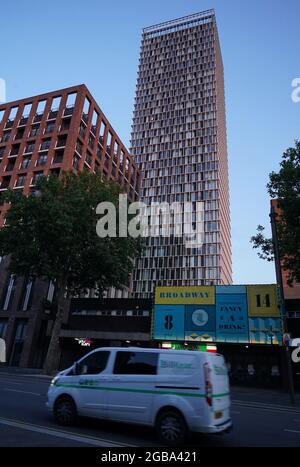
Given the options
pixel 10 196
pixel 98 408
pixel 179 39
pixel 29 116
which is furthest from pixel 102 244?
pixel 179 39

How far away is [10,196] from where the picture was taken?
92.2ft

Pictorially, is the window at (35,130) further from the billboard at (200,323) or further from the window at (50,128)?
the billboard at (200,323)

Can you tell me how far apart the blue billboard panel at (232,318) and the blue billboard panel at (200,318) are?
0.51 m

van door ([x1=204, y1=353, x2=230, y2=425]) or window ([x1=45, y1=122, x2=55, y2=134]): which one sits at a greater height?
window ([x1=45, y1=122, x2=55, y2=134])

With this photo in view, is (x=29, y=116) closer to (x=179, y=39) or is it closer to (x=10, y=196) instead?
(x=10, y=196)

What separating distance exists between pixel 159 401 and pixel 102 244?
855 inches

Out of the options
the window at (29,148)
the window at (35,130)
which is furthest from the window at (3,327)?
the window at (35,130)

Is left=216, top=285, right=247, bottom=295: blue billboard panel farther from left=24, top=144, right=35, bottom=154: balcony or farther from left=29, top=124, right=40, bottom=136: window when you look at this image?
left=29, top=124, right=40, bottom=136: window

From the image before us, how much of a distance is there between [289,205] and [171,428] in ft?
65.9

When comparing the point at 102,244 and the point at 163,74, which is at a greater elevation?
the point at 163,74

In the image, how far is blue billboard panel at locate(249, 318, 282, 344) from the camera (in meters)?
24.6

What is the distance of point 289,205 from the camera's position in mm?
23031

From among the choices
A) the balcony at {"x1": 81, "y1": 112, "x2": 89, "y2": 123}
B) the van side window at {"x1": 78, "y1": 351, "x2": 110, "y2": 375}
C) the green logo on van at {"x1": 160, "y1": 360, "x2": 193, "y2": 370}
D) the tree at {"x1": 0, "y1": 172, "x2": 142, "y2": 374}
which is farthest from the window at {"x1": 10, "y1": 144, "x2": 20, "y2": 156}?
the green logo on van at {"x1": 160, "y1": 360, "x2": 193, "y2": 370}

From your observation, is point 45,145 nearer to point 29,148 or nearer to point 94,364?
point 29,148
